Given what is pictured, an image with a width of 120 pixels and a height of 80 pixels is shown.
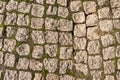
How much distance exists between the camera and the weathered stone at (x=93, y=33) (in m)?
5.98

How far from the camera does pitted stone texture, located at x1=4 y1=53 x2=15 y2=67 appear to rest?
5836 millimetres

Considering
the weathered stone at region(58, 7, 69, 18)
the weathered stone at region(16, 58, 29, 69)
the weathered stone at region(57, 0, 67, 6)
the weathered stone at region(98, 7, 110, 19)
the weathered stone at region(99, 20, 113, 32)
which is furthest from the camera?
the weathered stone at region(57, 0, 67, 6)

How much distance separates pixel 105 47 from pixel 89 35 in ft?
1.42

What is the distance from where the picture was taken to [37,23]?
6.16 m

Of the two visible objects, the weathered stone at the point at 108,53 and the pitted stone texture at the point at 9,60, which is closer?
the weathered stone at the point at 108,53

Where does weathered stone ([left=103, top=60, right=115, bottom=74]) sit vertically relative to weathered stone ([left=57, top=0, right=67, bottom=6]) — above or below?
below

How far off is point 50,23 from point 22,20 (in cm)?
59

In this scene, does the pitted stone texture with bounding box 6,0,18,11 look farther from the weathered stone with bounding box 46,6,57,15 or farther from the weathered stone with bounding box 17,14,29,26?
the weathered stone with bounding box 46,6,57,15

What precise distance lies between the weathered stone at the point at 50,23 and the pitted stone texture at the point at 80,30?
0.44m

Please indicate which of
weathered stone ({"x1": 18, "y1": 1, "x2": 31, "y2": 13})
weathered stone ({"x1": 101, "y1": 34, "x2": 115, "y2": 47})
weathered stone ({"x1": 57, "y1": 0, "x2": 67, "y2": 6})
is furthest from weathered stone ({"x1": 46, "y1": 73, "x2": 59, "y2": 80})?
weathered stone ({"x1": 57, "y1": 0, "x2": 67, "y2": 6})

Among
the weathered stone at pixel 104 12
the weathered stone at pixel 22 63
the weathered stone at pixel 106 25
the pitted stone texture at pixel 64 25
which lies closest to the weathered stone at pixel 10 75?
the weathered stone at pixel 22 63

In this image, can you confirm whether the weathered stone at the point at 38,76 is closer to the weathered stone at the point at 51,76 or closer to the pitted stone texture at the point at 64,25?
the weathered stone at the point at 51,76

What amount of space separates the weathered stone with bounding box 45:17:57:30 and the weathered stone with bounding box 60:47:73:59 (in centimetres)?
50

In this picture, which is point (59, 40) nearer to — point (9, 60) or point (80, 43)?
point (80, 43)
